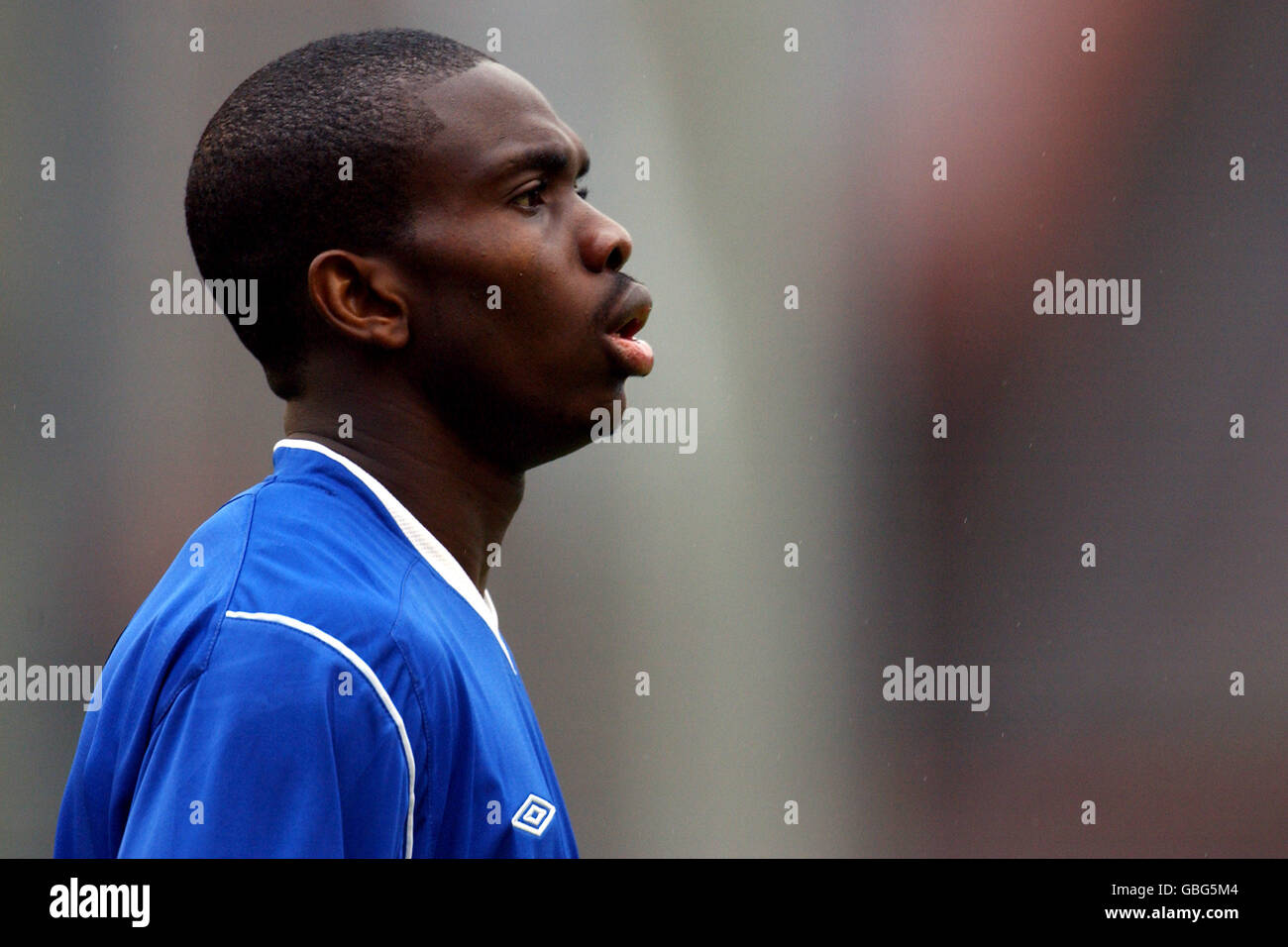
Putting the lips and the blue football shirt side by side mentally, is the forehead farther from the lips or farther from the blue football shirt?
the blue football shirt

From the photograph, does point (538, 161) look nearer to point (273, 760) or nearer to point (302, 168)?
point (302, 168)

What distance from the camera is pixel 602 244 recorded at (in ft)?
5.09

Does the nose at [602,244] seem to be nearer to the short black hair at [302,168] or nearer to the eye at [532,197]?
the eye at [532,197]

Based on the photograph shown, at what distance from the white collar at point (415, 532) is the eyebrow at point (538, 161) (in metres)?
0.40

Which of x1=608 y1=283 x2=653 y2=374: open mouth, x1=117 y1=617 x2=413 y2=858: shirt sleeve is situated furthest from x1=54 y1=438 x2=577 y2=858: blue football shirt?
x1=608 y1=283 x2=653 y2=374: open mouth

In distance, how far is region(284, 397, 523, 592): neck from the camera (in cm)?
148

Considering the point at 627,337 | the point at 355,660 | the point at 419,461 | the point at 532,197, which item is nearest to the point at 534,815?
the point at 355,660

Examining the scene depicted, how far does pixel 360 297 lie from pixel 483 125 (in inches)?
10.3

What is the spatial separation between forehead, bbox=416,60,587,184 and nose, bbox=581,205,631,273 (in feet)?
0.33
